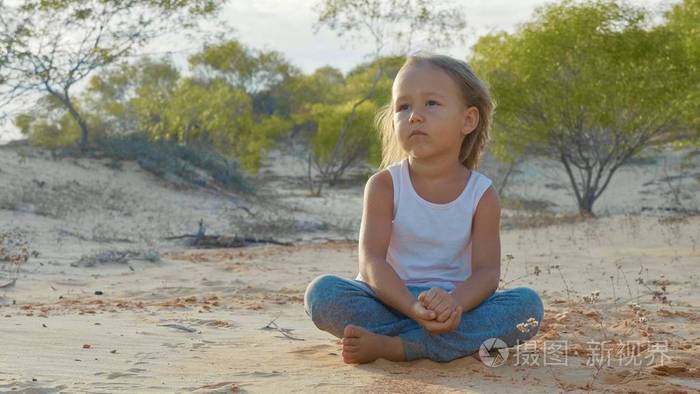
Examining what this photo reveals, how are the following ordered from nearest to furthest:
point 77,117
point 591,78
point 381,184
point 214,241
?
point 381,184 < point 214,241 < point 591,78 < point 77,117

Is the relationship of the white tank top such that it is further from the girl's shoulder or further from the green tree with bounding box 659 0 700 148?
the green tree with bounding box 659 0 700 148

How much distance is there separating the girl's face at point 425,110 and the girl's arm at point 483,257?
27 centimetres

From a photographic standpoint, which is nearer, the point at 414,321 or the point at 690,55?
the point at 414,321

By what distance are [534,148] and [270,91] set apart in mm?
18703

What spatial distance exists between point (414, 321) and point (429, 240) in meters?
0.30

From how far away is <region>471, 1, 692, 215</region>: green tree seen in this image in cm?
1487

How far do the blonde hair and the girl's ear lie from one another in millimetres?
24

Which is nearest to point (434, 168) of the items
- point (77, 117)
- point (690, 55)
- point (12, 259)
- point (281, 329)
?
point (281, 329)

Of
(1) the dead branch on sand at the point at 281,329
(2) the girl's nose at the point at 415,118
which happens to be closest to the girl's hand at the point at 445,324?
(2) the girl's nose at the point at 415,118

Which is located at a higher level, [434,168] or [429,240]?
[434,168]

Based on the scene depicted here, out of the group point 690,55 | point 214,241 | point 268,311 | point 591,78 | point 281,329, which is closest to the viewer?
point 281,329

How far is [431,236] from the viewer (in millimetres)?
3375

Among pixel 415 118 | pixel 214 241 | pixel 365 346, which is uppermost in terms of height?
pixel 415 118

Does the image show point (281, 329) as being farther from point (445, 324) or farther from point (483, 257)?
point (445, 324)
